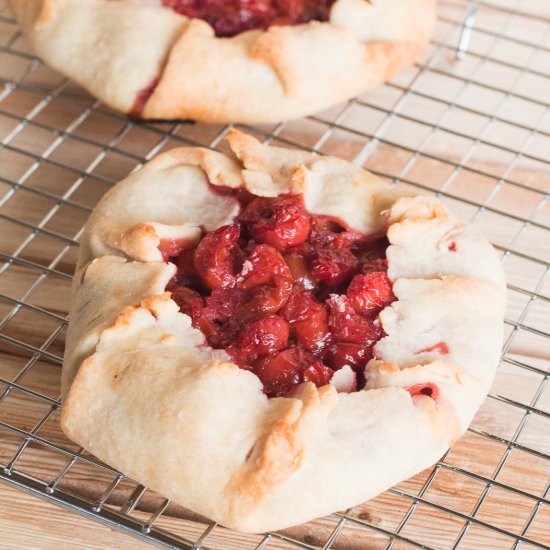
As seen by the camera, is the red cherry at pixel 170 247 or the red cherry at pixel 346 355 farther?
the red cherry at pixel 170 247

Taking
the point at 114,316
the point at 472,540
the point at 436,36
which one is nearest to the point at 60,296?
the point at 114,316

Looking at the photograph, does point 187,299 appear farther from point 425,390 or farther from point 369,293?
point 425,390

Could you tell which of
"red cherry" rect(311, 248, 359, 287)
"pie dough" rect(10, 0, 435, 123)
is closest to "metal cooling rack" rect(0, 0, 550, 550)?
"pie dough" rect(10, 0, 435, 123)

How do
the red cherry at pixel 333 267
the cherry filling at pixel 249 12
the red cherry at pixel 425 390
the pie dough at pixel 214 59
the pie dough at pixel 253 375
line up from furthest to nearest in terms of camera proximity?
1. the cherry filling at pixel 249 12
2. the pie dough at pixel 214 59
3. the red cherry at pixel 333 267
4. the red cherry at pixel 425 390
5. the pie dough at pixel 253 375

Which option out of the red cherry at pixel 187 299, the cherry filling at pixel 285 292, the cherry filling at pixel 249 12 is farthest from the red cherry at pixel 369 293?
the cherry filling at pixel 249 12

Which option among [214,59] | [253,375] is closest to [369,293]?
[253,375]

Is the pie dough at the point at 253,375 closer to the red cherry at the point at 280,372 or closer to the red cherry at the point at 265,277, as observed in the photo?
the red cherry at the point at 280,372
